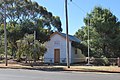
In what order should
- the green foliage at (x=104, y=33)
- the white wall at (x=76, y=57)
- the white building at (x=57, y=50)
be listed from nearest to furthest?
1. the green foliage at (x=104, y=33)
2. the white building at (x=57, y=50)
3. the white wall at (x=76, y=57)

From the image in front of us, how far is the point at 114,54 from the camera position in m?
41.2

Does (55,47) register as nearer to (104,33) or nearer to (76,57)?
(76,57)

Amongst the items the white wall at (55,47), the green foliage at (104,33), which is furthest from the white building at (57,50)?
the green foliage at (104,33)

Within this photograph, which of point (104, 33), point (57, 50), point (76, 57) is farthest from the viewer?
point (76, 57)

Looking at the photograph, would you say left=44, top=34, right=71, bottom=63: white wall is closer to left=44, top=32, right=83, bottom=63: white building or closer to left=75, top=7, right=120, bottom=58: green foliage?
left=44, top=32, right=83, bottom=63: white building

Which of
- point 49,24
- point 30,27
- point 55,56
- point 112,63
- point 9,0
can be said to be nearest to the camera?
point 112,63

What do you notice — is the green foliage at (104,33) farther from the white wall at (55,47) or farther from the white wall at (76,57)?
the white wall at (55,47)

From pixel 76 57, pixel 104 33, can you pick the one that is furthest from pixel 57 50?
pixel 104 33

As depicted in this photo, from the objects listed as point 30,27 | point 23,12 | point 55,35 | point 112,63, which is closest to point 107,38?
point 112,63

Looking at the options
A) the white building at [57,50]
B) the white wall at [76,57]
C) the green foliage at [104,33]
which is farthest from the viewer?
the white wall at [76,57]

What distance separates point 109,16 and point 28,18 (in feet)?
68.1

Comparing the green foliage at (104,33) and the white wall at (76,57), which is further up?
the green foliage at (104,33)

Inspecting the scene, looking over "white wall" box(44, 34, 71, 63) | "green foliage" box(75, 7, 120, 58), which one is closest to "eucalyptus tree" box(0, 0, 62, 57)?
"white wall" box(44, 34, 71, 63)

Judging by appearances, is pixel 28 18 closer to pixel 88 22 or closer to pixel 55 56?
pixel 55 56
